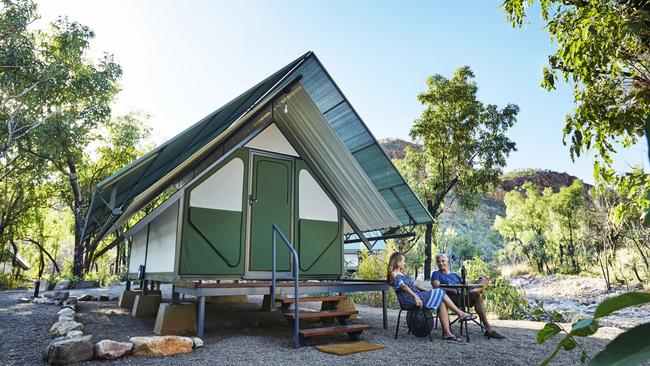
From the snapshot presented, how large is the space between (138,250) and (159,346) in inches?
180

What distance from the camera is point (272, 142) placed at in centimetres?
618

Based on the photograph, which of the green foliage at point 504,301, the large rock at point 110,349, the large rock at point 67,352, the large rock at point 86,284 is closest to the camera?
the large rock at point 67,352

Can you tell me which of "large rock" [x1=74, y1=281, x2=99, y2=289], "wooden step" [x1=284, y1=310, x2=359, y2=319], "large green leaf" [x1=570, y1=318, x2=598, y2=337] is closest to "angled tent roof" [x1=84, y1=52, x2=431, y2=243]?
"wooden step" [x1=284, y1=310, x2=359, y2=319]

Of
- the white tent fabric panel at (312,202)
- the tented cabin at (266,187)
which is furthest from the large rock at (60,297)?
the white tent fabric panel at (312,202)

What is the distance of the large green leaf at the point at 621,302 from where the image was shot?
0.42 metres

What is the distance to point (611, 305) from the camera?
Answer: 1.44 feet

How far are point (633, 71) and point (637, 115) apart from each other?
1.01 ft

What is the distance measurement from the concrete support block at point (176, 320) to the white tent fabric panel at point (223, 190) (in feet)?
4.38

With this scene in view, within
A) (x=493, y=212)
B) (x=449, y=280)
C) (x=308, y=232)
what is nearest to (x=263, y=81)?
(x=308, y=232)

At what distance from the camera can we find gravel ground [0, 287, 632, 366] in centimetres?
371

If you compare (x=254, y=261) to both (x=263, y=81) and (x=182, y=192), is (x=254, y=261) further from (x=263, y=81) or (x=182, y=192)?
(x=263, y=81)

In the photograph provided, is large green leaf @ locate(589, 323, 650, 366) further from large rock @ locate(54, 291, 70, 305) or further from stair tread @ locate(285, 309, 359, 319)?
large rock @ locate(54, 291, 70, 305)

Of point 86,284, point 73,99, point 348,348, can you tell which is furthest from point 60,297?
point 348,348

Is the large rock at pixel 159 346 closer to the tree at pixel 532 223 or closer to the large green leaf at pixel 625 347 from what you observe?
the large green leaf at pixel 625 347
